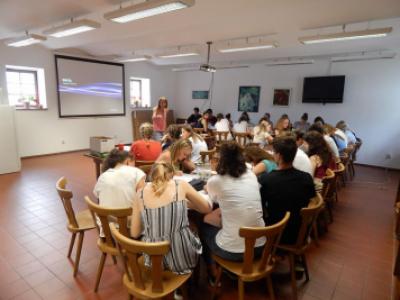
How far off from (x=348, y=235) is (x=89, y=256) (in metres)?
2.85

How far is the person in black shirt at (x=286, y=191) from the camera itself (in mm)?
1836

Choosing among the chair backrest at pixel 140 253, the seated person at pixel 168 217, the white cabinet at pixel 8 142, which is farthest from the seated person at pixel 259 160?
the white cabinet at pixel 8 142

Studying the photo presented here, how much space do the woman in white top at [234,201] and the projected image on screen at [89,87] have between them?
6418 mm

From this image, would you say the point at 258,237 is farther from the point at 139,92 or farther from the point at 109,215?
the point at 139,92

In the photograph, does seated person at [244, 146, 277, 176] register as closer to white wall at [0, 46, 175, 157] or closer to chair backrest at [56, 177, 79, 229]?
chair backrest at [56, 177, 79, 229]

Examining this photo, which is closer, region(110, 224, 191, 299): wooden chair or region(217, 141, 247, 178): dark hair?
region(110, 224, 191, 299): wooden chair

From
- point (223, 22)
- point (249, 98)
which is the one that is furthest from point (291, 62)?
→ point (223, 22)

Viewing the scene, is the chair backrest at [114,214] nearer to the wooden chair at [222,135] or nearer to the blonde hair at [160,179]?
the blonde hair at [160,179]

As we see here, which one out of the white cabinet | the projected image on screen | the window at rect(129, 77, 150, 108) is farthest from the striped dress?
the window at rect(129, 77, 150, 108)

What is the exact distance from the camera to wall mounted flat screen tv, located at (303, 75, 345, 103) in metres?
6.62

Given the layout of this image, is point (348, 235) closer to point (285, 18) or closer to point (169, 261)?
point (169, 261)

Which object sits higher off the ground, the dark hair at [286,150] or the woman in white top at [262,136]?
the dark hair at [286,150]

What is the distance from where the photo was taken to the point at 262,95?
26.1ft

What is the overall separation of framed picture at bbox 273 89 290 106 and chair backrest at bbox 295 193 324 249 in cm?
608
